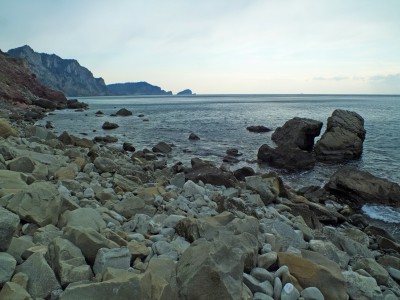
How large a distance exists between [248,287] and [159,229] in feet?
7.12

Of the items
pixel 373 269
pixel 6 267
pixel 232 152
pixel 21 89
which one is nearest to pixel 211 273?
pixel 6 267

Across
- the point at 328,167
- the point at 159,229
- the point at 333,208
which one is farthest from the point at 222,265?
the point at 328,167

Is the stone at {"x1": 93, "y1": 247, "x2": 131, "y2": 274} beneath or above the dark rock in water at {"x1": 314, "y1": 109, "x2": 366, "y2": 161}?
above


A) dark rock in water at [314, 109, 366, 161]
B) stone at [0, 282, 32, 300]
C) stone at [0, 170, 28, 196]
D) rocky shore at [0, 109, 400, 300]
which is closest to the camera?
stone at [0, 282, 32, 300]

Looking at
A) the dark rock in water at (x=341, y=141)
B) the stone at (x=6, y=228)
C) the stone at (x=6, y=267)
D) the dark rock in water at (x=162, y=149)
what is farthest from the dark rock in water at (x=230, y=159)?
the stone at (x=6, y=267)

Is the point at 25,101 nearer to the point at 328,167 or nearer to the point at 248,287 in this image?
the point at 328,167

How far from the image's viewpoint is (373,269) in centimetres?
533

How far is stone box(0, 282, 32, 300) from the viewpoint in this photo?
9.14ft

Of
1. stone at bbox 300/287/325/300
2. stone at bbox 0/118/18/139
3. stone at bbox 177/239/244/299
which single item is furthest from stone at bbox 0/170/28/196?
stone at bbox 0/118/18/139

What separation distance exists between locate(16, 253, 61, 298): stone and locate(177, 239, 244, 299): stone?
134 centimetres

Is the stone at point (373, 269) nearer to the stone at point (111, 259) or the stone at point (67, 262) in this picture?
the stone at point (111, 259)

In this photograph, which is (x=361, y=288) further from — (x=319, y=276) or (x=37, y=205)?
(x=37, y=205)

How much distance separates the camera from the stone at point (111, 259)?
3.64 m

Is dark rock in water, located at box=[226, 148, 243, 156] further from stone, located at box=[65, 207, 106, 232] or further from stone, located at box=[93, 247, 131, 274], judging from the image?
stone, located at box=[93, 247, 131, 274]
